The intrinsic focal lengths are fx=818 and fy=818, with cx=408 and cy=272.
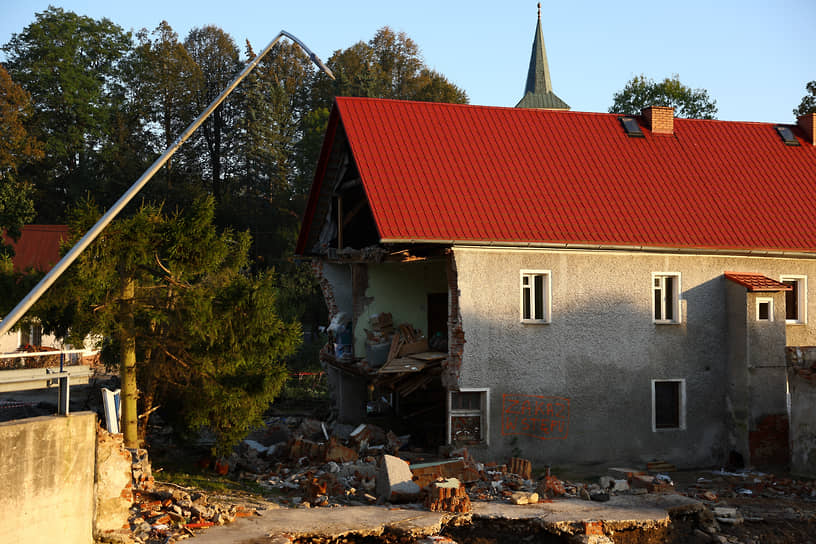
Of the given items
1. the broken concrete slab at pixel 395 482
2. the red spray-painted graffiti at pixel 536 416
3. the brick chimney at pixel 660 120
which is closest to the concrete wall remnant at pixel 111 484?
the broken concrete slab at pixel 395 482

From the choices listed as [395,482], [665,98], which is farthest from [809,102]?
[395,482]

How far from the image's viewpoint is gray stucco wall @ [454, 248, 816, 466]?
18.9 meters

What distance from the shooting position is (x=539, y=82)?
39656mm

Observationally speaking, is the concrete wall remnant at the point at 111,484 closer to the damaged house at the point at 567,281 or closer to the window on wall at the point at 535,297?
the damaged house at the point at 567,281

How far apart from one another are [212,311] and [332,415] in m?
9.67

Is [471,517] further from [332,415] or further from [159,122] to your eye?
[159,122]

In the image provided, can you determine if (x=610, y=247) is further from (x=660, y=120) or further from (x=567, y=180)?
(x=660, y=120)

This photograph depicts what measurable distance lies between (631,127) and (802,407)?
9.24m

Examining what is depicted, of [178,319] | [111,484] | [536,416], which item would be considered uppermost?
[178,319]

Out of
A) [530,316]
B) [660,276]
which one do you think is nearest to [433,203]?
[530,316]

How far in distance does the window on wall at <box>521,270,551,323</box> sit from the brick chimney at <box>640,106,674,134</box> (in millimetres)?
7221

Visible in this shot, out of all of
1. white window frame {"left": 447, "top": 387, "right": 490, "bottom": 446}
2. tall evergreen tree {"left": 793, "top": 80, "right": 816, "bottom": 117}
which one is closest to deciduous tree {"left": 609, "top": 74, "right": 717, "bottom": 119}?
tall evergreen tree {"left": 793, "top": 80, "right": 816, "bottom": 117}

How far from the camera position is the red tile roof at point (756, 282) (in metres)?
20.0

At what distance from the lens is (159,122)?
166ft
